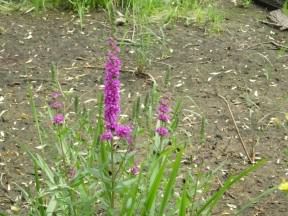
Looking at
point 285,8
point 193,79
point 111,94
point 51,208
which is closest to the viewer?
point 111,94

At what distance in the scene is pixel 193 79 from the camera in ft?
12.0

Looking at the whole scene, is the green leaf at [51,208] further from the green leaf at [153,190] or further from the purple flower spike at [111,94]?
the purple flower spike at [111,94]

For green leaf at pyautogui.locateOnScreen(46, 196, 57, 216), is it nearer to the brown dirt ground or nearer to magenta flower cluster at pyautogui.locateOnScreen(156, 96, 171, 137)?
magenta flower cluster at pyautogui.locateOnScreen(156, 96, 171, 137)

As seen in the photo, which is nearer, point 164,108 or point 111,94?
point 111,94

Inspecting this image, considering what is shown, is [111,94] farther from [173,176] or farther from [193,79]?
[193,79]

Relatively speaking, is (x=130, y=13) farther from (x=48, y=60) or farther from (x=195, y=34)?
(x=48, y=60)

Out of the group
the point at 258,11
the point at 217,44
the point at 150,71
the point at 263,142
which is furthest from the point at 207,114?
the point at 258,11

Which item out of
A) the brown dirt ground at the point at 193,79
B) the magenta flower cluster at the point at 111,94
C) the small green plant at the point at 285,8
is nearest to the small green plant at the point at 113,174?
the magenta flower cluster at the point at 111,94

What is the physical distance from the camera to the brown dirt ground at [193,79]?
9.40 ft

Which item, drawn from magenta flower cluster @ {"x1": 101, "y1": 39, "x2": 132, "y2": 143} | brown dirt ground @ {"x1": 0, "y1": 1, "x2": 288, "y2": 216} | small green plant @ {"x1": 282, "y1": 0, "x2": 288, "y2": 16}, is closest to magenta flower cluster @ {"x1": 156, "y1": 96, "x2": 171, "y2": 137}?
magenta flower cluster @ {"x1": 101, "y1": 39, "x2": 132, "y2": 143}

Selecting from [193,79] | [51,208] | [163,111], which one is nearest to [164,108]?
[163,111]

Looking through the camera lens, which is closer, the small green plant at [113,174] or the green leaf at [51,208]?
the small green plant at [113,174]

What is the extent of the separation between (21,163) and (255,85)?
1.55 metres

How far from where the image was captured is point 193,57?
3939mm
